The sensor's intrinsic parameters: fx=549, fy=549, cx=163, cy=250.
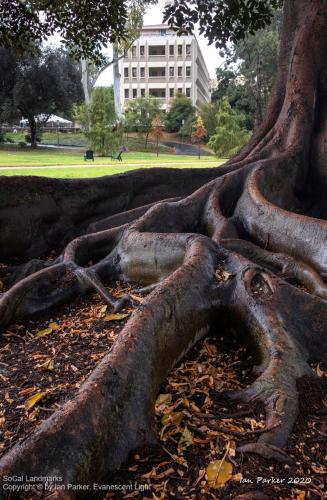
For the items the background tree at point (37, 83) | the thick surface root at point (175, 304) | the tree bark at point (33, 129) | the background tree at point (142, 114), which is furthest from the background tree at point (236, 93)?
the thick surface root at point (175, 304)

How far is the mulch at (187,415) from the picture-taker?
263cm

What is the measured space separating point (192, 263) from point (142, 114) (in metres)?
52.8

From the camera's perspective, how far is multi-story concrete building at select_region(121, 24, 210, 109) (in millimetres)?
71500

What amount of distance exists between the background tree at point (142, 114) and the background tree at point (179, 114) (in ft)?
21.7

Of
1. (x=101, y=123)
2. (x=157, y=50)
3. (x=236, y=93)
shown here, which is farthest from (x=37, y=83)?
(x=157, y=50)

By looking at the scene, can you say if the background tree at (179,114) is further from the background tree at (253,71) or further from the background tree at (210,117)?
the background tree at (210,117)

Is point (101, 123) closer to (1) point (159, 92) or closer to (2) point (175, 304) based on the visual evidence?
(2) point (175, 304)

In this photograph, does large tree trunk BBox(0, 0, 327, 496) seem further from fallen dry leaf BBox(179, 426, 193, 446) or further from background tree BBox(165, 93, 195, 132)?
background tree BBox(165, 93, 195, 132)

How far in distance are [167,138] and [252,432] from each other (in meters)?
59.6

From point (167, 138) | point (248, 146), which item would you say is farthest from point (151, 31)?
point (248, 146)

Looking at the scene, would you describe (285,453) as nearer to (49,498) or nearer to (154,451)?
(154,451)

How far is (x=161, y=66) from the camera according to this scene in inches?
2872

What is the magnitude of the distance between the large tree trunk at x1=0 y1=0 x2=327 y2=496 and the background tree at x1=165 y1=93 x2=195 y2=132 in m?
54.7

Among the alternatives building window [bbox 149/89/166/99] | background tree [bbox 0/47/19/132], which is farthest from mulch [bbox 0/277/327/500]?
building window [bbox 149/89/166/99]
